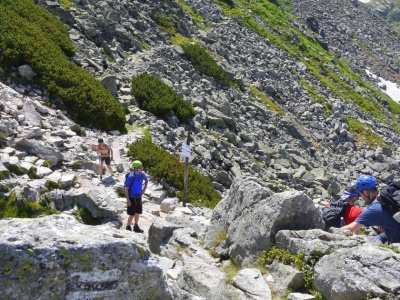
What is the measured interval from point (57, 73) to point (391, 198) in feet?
60.3

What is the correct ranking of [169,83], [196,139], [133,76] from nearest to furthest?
[196,139]
[133,76]
[169,83]

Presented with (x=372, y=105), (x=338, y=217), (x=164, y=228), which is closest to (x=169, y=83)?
(x=164, y=228)

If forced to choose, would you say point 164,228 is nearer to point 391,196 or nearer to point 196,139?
point 391,196

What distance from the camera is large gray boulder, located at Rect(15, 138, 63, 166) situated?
15.1 metres

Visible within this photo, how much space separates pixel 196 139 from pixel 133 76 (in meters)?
7.12

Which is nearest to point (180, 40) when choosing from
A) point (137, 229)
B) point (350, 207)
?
point (137, 229)

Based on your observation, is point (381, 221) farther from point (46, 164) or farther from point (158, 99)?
point (158, 99)

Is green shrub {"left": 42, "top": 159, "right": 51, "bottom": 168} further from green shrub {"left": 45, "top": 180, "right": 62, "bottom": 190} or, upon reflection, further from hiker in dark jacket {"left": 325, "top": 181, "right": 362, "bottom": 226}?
hiker in dark jacket {"left": 325, "top": 181, "right": 362, "bottom": 226}

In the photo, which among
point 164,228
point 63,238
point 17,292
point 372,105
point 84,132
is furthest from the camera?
point 372,105

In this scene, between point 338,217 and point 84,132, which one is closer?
point 338,217

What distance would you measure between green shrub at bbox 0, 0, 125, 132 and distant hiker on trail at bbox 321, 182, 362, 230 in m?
14.5

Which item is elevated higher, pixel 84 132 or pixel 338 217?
pixel 338 217

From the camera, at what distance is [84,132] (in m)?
19.1

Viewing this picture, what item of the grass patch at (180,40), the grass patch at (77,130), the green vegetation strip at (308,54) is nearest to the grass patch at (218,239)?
the grass patch at (77,130)
